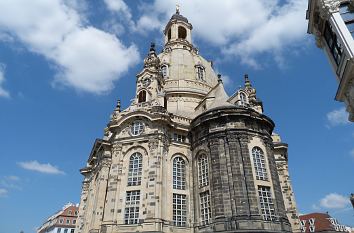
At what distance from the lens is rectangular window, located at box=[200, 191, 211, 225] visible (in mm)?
27281

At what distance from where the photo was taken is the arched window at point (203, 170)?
2918 cm

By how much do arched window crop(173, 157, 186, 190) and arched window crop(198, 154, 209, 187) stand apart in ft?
5.60

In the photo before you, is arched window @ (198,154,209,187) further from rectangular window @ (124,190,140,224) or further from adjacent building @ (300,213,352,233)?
adjacent building @ (300,213,352,233)

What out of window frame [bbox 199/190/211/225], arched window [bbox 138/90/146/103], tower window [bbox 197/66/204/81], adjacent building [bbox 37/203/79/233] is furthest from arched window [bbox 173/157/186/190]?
adjacent building [bbox 37/203/79/233]

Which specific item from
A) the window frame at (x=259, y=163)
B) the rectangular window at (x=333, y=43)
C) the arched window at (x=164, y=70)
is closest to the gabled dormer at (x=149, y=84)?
the arched window at (x=164, y=70)

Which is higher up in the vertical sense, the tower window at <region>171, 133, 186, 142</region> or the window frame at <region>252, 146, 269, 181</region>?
the tower window at <region>171, 133, 186, 142</region>

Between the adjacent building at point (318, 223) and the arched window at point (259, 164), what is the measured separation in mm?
30414

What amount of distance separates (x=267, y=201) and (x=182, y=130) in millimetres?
11337

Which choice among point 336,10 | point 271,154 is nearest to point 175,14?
point 271,154

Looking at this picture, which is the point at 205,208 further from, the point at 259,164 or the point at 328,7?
the point at 328,7

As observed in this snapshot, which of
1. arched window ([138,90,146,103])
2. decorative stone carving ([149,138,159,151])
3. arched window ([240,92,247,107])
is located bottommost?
decorative stone carving ([149,138,159,151])

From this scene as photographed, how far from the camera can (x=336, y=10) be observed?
48.1 ft

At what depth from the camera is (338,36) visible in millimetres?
14141

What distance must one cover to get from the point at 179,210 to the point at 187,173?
13.0 ft
